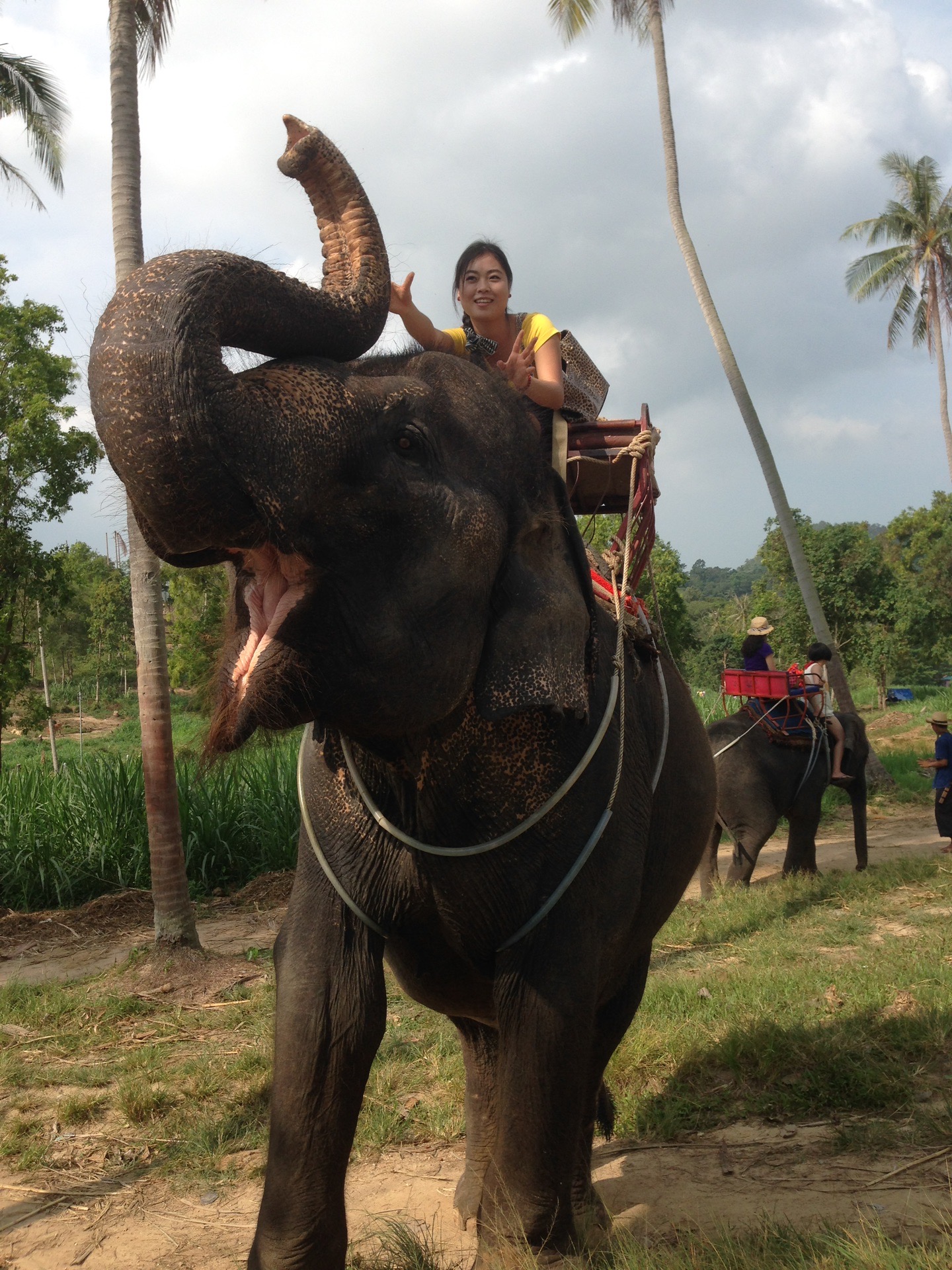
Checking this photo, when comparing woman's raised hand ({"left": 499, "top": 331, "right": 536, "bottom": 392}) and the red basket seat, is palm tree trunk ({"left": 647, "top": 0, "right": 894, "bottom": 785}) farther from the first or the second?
woman's raised hand ({"left": 499, "top": 331, "right": 536, "bottom": 392})

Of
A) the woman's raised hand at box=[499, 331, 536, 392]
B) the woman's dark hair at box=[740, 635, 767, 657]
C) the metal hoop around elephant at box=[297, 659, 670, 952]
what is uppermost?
the woman's raised hand at box=[499, 331, 536, 392]

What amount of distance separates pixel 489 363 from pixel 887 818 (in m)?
12.1

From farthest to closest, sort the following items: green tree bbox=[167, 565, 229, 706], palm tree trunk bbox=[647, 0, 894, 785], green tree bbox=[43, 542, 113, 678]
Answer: green tree bbox=[43, 542, 113, 678] → palm tree trunk bbox=[647, 0, 894, 785] → green tree bbox=[167, 565, 229, 706]

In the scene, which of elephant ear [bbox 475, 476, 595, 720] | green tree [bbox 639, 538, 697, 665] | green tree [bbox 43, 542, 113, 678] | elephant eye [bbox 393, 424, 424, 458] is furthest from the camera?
green tree [bbox 43, 542, 113, 678]

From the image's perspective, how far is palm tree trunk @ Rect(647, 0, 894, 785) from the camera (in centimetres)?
1464

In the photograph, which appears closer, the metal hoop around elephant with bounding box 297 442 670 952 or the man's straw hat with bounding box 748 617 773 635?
the metal hoop around elephant with bounding box 297 442 670 952

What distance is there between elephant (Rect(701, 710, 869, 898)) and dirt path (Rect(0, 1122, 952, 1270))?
Result: 562cm

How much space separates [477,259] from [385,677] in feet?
5.40

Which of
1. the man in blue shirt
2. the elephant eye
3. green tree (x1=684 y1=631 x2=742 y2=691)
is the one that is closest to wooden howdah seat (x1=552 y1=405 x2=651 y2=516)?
the elephant eye

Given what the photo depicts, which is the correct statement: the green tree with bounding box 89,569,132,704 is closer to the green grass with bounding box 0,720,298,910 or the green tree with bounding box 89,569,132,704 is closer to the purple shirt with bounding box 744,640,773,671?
the green grass with bounding box 0,720,298,910

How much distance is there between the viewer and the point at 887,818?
13117 millimetres

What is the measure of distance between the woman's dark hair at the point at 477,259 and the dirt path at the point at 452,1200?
2.63 metres

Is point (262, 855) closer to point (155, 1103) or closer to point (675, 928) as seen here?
point (675, 928)

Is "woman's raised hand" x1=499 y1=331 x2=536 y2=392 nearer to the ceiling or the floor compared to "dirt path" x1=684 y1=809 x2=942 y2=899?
nearer to the ceiling
